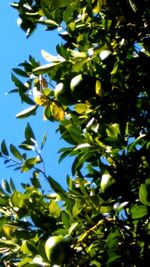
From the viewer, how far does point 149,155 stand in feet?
9.64

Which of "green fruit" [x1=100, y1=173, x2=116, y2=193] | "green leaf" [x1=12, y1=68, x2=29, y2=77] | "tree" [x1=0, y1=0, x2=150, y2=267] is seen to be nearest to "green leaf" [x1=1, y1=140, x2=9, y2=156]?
"tree" [x1=0, y1=0, x2=150, y2=267]

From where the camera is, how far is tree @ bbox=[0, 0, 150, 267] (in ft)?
8.79

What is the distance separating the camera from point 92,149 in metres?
2.88

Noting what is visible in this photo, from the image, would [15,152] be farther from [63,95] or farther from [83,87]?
[83,87]

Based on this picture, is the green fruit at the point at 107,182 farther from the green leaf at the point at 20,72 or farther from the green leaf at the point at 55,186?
the green leaf at the point at 20,72

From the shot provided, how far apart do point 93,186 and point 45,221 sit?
0.55 metres

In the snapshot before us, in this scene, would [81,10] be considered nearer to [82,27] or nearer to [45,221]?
[82,27]

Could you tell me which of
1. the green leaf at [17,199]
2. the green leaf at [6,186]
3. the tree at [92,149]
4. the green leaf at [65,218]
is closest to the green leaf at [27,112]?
the tree at [92,149]

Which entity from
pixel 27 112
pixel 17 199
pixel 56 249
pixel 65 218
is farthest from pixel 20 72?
pixel 56 249

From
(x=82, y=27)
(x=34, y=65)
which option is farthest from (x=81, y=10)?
(x=34, y=65)

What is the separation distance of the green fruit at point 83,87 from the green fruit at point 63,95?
0.12 metres

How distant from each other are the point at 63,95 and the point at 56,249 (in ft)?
3.29

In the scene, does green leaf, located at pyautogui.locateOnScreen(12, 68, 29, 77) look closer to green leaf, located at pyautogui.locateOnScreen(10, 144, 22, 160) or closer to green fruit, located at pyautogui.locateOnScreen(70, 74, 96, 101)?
green leaf, located at pyautogui.locateOnScreen(10, 144, 22, 160)

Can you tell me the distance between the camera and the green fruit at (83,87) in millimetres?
2896
